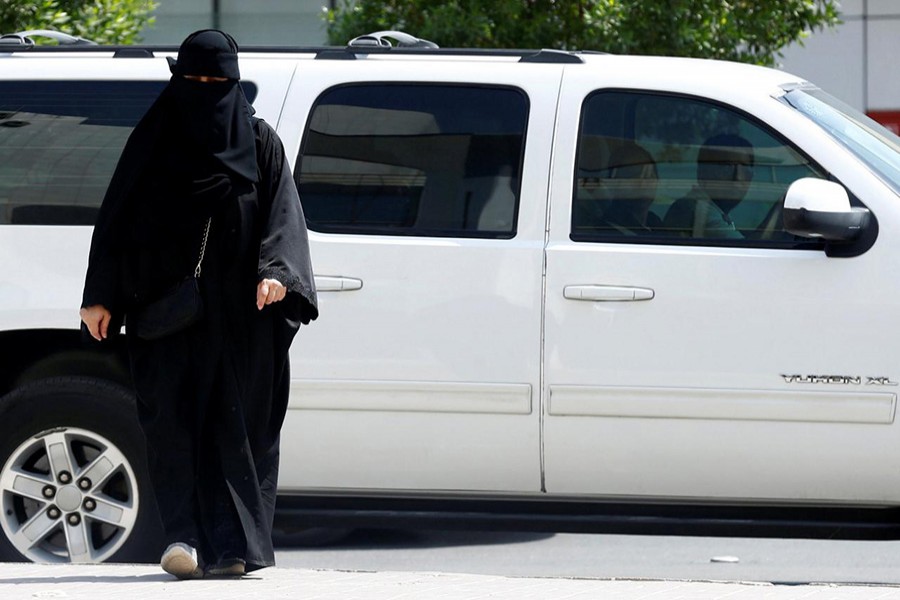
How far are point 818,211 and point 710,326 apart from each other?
495 millimetres

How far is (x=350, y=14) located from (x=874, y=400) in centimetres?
681

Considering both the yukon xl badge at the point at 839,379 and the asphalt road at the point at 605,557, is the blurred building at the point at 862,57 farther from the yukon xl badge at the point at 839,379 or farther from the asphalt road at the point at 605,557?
the yukon xl badge at the point at 839,379

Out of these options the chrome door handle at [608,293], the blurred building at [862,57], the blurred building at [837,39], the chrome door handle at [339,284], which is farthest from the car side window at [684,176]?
the blurred building at [862,57]

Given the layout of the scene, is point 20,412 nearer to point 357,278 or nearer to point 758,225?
point 357,278

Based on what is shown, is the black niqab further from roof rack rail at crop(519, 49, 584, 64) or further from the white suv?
roof rack rail at crop(519, 49, 584, 64)

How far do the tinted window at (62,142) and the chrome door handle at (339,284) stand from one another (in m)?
0.75

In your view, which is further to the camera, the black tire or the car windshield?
the black tire

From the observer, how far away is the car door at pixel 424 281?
5078mm

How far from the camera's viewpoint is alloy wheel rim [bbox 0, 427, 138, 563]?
524 cm

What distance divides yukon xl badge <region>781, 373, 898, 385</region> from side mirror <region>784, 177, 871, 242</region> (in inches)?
17.0

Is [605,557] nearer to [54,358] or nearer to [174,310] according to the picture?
[54,358]

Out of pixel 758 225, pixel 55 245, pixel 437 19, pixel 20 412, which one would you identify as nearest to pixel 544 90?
pixel 758 225

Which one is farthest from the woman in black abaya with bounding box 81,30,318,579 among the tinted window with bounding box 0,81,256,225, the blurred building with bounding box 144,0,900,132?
the blurred building with bounding box 144,0,900,132

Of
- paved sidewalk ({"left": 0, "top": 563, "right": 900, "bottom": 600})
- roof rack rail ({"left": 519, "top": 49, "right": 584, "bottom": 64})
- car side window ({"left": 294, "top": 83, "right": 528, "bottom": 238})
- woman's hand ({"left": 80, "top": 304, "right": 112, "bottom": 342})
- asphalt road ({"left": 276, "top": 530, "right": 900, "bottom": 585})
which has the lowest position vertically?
asphalt road ({"left": 276, "top": 530, "right": 900, "bottom": 585})
